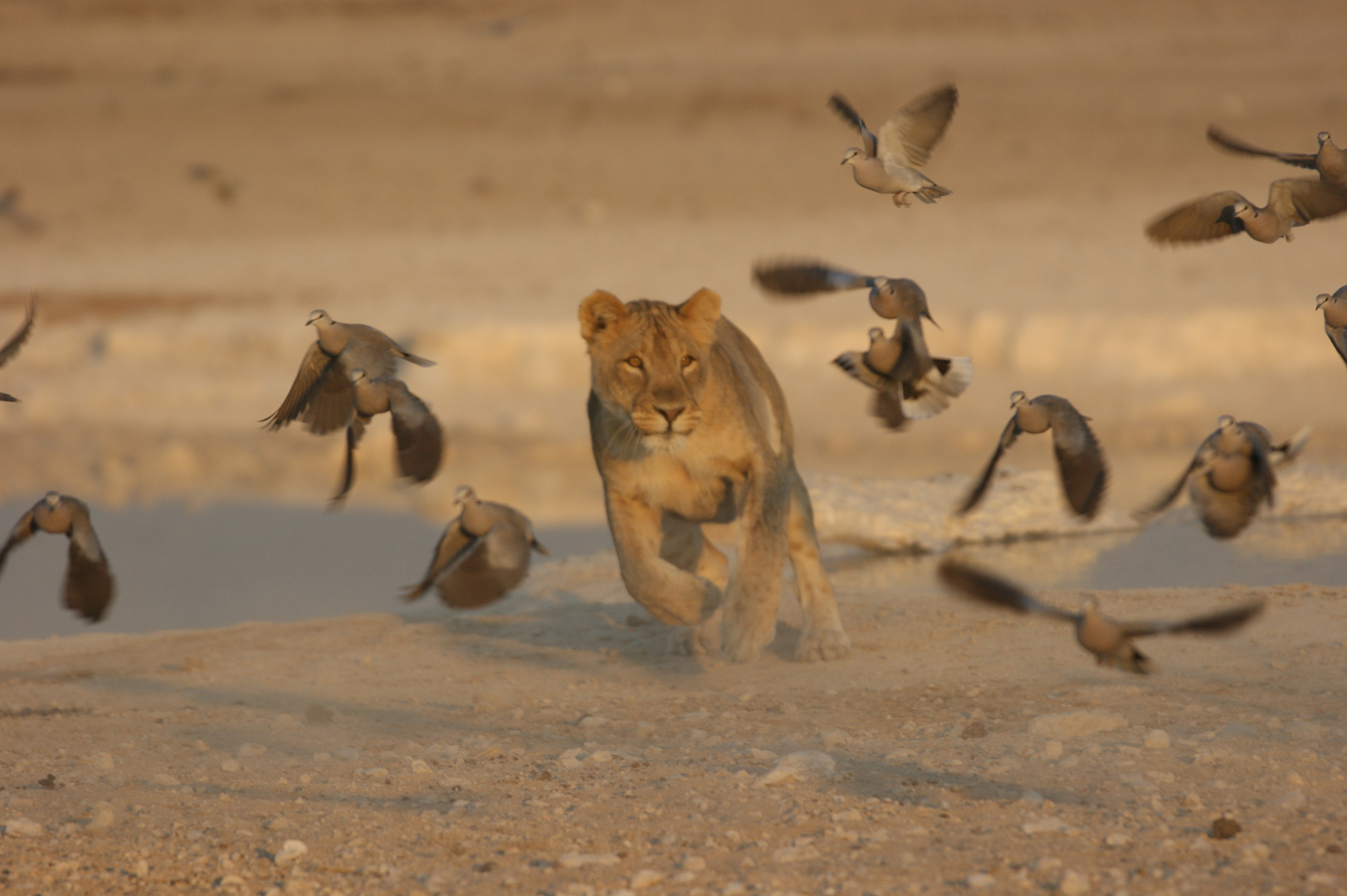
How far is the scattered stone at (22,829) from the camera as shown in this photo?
4207 millimetres

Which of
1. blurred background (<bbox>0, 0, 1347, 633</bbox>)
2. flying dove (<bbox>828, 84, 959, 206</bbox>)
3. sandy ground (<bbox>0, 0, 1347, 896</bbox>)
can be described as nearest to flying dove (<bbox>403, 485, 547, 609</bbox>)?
sandy ground (<bbox>0, 0, 1347, 896</bbox>)

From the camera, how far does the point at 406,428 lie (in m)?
5.18

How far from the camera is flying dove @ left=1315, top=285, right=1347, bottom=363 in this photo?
5.16 meters

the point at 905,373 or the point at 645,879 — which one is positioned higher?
the point at 905,373

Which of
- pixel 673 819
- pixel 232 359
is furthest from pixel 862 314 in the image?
pixel 673 819

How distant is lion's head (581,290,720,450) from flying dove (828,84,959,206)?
2.18 ft

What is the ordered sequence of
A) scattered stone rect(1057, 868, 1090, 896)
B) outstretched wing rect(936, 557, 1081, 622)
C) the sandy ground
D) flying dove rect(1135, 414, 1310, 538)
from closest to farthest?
scattered stone rect(1057, 868, 1090, 896) → outstretched wing rect(936, 557, 1081, 622) → the sandy ground → flying dove rect(1135, 414, 1310, 538)

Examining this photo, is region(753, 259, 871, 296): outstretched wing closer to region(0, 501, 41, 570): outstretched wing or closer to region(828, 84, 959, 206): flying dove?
region(828, 84, 959, 206): flying dove

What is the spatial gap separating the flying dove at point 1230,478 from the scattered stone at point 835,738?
113cm

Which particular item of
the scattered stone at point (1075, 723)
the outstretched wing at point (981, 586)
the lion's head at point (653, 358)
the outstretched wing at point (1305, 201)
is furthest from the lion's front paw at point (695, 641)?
the outstretched wing at point (1305, 201)

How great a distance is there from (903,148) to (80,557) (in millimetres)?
3052

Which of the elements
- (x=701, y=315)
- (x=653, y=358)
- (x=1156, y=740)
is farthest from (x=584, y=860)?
(x=701, y=315)

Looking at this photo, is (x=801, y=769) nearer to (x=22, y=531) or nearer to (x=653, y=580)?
(x=653, y=580)

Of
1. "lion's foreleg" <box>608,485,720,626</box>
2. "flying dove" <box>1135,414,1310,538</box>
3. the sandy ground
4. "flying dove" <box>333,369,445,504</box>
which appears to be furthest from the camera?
"lion's foreleg" <box>608,485,720,626</box>
